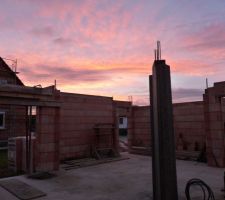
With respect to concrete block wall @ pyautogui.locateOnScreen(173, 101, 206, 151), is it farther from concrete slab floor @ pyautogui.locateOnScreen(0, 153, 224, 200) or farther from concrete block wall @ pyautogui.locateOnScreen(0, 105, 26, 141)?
concrete block wall @ pyautogui.locateOnScreen(0, 105, 26, 141)

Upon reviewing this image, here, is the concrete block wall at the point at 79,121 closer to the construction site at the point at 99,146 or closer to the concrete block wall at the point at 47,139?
the construction site at the point at 99,146

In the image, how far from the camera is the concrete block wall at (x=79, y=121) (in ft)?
47.6

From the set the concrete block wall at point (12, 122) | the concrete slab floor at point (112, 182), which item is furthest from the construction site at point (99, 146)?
the concrete block wall at point (12, 122)

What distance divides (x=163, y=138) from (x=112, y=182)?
4.53 metres

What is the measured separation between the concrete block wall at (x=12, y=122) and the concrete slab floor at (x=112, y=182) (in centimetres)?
1025

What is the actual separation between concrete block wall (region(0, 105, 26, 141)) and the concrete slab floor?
1025 cm

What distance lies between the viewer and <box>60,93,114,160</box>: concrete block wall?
47.6 ft

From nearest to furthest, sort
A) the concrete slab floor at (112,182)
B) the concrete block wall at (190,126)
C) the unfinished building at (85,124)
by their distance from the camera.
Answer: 1. the concrete slab floor at (112,182)
2. the unfinished building at (85,124)
3. the concrete block wall at (190,126)

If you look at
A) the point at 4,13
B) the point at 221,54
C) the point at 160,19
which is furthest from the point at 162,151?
the point at 221,54

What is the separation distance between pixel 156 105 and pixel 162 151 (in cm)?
106

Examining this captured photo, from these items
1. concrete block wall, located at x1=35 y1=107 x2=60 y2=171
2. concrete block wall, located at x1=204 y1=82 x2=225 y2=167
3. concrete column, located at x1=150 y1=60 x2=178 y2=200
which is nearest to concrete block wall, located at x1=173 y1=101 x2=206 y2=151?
concrete block wall, located at x1=204 y1=82 x2=225 y2=167

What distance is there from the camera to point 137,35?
38.1 feet

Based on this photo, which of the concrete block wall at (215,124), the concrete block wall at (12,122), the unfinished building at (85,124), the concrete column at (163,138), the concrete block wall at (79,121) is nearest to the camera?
the concrete column at (163,138)

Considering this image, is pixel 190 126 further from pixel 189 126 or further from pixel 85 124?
pixel 85 124
